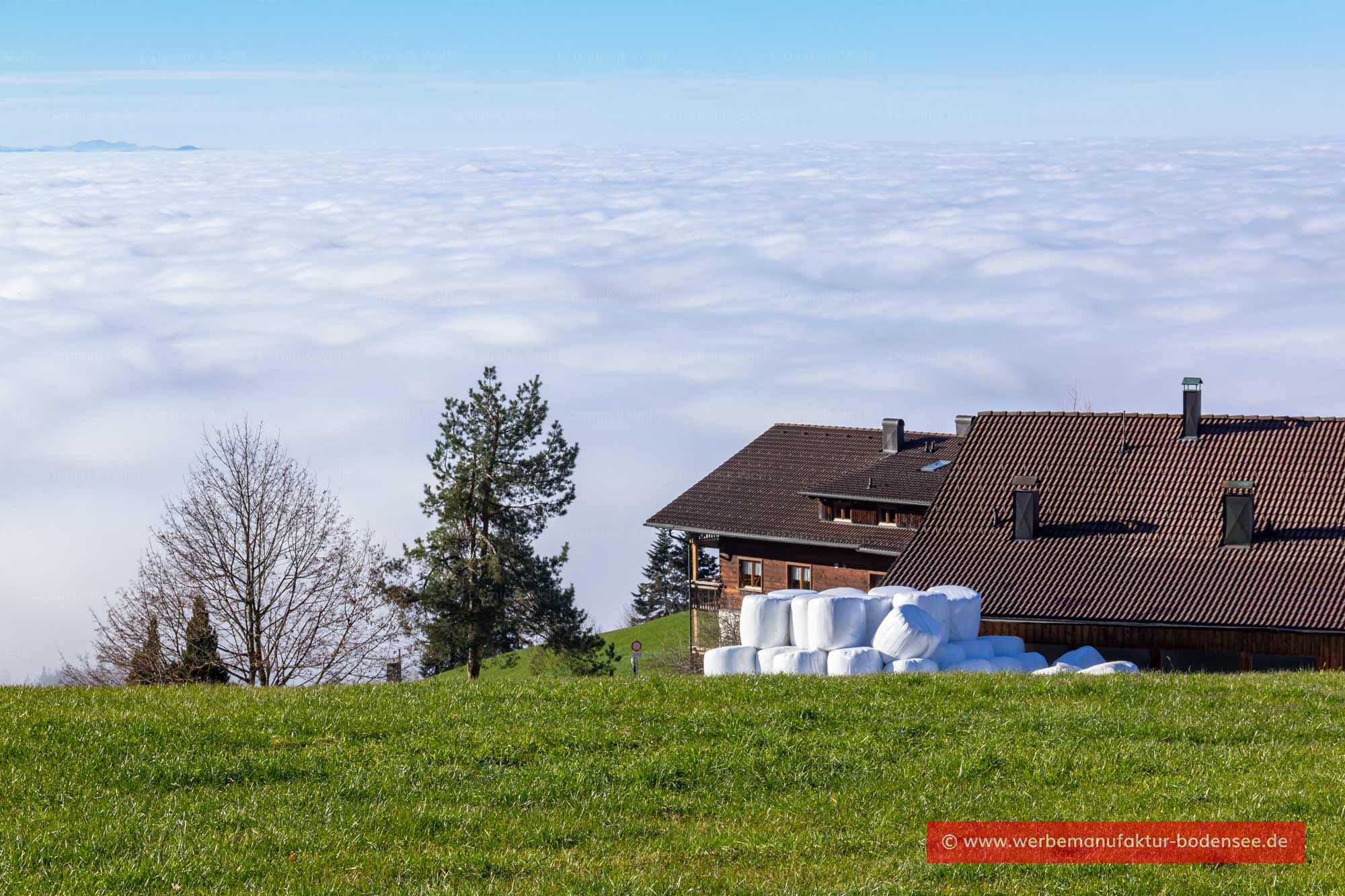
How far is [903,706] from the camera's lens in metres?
13.1

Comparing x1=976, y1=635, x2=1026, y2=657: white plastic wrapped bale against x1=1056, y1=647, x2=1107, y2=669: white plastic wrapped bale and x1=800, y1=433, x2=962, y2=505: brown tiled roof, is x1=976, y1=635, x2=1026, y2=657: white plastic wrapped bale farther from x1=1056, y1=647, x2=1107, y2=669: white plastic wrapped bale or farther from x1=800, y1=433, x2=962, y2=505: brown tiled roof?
x1=800, y1=433, x2=962, y2=505: brown tiled roof

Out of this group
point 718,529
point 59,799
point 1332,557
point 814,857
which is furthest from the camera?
point 718,529

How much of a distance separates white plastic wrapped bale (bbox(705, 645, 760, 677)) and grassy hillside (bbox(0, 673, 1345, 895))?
6455mm

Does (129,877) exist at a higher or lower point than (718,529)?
lower

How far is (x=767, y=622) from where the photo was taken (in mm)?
21844

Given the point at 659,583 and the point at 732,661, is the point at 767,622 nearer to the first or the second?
the point at 732,661

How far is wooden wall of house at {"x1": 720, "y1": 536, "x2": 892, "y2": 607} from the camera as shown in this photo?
162ft

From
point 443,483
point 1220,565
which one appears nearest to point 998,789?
point 1220,565

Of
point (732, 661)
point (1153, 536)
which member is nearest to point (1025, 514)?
point (1153, 536)

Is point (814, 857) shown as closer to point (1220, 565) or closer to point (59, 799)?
point (59, 799)

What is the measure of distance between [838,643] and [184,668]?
64.5 ft

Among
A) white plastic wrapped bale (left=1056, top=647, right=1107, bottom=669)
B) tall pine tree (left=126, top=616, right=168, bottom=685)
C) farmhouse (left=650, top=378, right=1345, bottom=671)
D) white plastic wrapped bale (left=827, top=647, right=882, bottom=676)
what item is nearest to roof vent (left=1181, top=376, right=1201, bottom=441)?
farmhouse (left=650, top=378, right=1345, bottom=671)

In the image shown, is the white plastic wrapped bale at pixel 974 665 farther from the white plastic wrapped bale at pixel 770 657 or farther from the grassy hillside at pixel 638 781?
the grassy hillside at pixel 638 781

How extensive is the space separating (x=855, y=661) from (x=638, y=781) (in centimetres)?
1017
